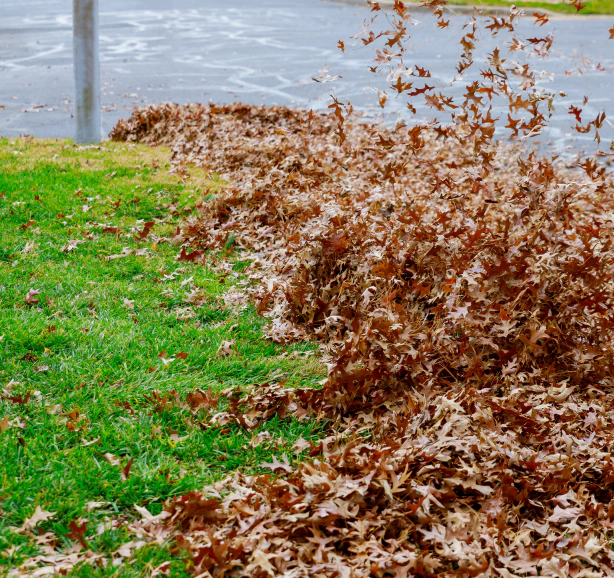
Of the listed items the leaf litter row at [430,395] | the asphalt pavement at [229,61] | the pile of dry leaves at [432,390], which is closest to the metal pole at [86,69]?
the asphalt pavement at [229,61]

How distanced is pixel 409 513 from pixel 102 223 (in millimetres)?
4264

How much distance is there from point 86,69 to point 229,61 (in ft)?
22.6

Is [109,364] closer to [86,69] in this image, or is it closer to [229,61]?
[86,69]

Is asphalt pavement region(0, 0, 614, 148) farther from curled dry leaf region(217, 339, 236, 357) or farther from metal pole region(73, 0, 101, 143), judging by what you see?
curled dry leaf region(217, 339, 236, 357)

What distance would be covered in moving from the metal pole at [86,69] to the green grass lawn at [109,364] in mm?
2032

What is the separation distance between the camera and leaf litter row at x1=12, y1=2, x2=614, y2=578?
8.71ft

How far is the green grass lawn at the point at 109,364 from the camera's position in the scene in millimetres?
2854

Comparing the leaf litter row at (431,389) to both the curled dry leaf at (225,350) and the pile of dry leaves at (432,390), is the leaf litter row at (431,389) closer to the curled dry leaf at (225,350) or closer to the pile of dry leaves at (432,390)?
the pile of dry leaves at (432,390)

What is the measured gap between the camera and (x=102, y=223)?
6.04 meters

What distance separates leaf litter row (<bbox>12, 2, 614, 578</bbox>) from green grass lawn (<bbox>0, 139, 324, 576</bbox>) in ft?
0.58

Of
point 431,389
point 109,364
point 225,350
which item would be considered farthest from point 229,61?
point 431,389

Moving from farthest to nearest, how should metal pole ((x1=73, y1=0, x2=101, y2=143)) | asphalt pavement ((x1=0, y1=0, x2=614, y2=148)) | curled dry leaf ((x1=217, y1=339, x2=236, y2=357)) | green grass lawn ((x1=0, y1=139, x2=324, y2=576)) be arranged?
asphalt pavement ((x1=0, y1=0, x2=614, y2=148)), metal pole ((x1=73, y1=0, x2=101, y2=143)), curled dry leaf ((x1=217, y1=339, x2=236, y2=357)), green grass lawn ((x1=0, y1=139, x2=324, y2=576))

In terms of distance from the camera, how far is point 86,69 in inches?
315

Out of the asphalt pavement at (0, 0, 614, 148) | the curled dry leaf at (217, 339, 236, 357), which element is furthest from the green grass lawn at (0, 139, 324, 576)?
the asphalt pavement at (0, 0, 614, 148)
